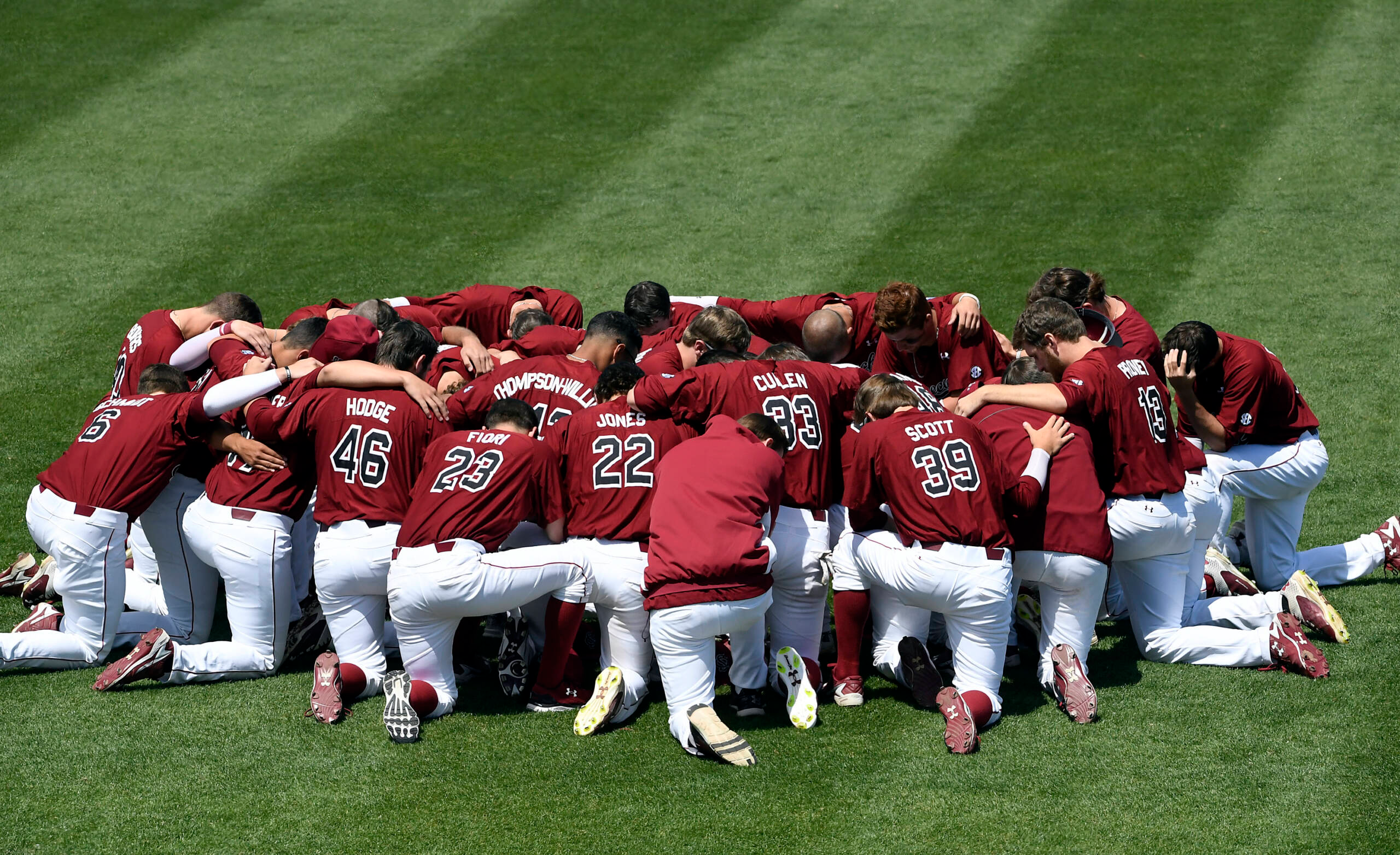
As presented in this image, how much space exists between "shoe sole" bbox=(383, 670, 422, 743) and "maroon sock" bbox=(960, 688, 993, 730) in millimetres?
2397

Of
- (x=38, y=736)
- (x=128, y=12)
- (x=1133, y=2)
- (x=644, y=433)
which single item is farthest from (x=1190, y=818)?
(x=128, y=12)

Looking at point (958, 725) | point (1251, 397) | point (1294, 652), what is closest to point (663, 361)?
point (958, 725)

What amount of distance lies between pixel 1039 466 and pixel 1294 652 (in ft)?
4.91

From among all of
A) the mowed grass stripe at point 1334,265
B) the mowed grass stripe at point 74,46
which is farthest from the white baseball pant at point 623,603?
the mowed grass stripe at point 74,46

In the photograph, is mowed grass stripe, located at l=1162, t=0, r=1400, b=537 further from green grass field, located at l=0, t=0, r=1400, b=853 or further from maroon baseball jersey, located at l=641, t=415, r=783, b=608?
maroon baseball jersey, located at l=641, t=415, r=783, b=608

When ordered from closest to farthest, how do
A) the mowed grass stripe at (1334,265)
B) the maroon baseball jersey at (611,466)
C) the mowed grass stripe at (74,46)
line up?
the maroon baseball jersey at (611,466) < the mowed grass stripe at (1334,265) < the mowed grass stripe at (74,46)

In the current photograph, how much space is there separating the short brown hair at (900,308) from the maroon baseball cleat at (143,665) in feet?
13.2

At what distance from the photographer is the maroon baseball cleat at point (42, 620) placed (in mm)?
6855

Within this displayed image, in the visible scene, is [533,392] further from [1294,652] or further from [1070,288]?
[1294,652]

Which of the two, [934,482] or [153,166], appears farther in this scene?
[153,166]

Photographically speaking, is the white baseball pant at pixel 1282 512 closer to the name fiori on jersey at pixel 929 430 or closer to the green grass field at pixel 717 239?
the green grass field at pixel 717 239

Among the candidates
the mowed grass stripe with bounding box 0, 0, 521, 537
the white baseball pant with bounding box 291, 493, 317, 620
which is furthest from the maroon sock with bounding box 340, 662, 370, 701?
the mowed grass stripe with bounding box 0, 0, 521, 537

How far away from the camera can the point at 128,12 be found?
15961 millimetres

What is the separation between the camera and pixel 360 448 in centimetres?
641
